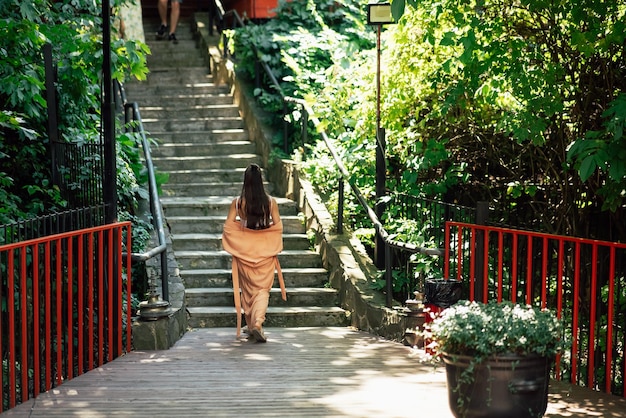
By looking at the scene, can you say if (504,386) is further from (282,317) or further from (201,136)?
(201,136)

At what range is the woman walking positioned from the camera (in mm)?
9789

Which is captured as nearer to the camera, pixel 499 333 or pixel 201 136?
pixel 499 333

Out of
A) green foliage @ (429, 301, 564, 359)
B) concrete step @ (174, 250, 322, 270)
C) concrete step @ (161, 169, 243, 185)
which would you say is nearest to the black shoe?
concrete step @ (161, 169, 243, 185)

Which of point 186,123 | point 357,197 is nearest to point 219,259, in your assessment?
point 357,197

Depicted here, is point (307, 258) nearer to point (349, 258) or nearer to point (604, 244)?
point (349, 258)

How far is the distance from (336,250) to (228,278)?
1.34 meters

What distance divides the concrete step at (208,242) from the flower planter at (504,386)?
22.3 feet

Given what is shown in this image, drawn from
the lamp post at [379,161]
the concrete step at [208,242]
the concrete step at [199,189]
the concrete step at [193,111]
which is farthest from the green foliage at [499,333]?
the concrete step at [193,111]

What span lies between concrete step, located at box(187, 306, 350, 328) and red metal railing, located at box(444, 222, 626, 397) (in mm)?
1638

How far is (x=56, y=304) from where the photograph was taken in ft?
24.8

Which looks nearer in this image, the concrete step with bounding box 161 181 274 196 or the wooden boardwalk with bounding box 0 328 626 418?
the wooden boardwalk with bounding box 0 328 626 418

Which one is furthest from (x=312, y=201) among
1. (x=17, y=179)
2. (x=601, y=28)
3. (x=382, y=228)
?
(x=601, y=28)

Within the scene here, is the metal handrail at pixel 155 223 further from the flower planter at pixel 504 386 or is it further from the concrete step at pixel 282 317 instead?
the flower planter at pixel 504 386

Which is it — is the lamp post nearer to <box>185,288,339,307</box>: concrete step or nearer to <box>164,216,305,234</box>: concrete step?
<box>185,288,339,307</box>: concrete step
